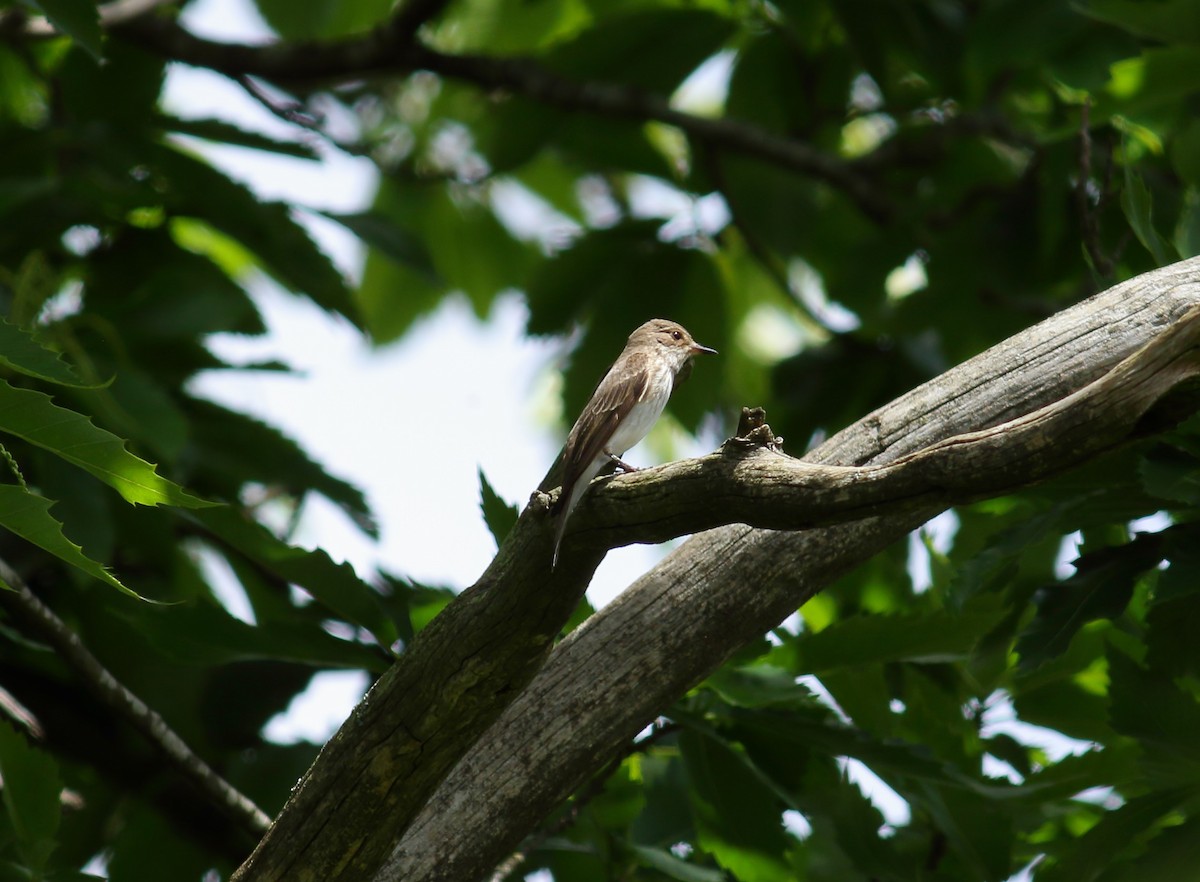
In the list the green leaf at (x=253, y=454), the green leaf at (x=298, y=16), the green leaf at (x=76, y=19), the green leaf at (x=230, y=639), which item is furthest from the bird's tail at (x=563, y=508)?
the green leaf at (x=298, y=16)

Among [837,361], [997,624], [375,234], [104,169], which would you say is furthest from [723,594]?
[837,361]

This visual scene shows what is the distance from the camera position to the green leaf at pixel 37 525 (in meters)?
2.33

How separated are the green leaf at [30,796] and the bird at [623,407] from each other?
66.6 inches

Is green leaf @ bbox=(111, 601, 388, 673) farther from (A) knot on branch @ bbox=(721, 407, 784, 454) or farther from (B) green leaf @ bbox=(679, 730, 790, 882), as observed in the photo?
(A) knot on branch @ bbox=(721, 407, 784, 454)

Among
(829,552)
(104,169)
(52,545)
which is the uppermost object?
(104,169)

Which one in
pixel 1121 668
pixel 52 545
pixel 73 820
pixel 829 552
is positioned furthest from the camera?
pixel 73 820

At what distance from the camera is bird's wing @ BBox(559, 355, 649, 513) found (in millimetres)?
3027

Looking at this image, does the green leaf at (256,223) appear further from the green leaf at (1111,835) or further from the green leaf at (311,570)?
the green leaf at (1111,835)

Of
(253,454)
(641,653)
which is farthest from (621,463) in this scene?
(253,454)

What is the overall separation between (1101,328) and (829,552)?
844mm

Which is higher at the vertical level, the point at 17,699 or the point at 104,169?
the point at 104,169

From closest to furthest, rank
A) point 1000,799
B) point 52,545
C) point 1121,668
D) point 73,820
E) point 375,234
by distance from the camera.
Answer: point 52,545 → point 1121,668 → point 1000,799 → point 73,820 → point 375,234

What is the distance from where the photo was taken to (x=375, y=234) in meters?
5.35

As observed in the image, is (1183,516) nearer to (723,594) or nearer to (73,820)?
(723,594)
